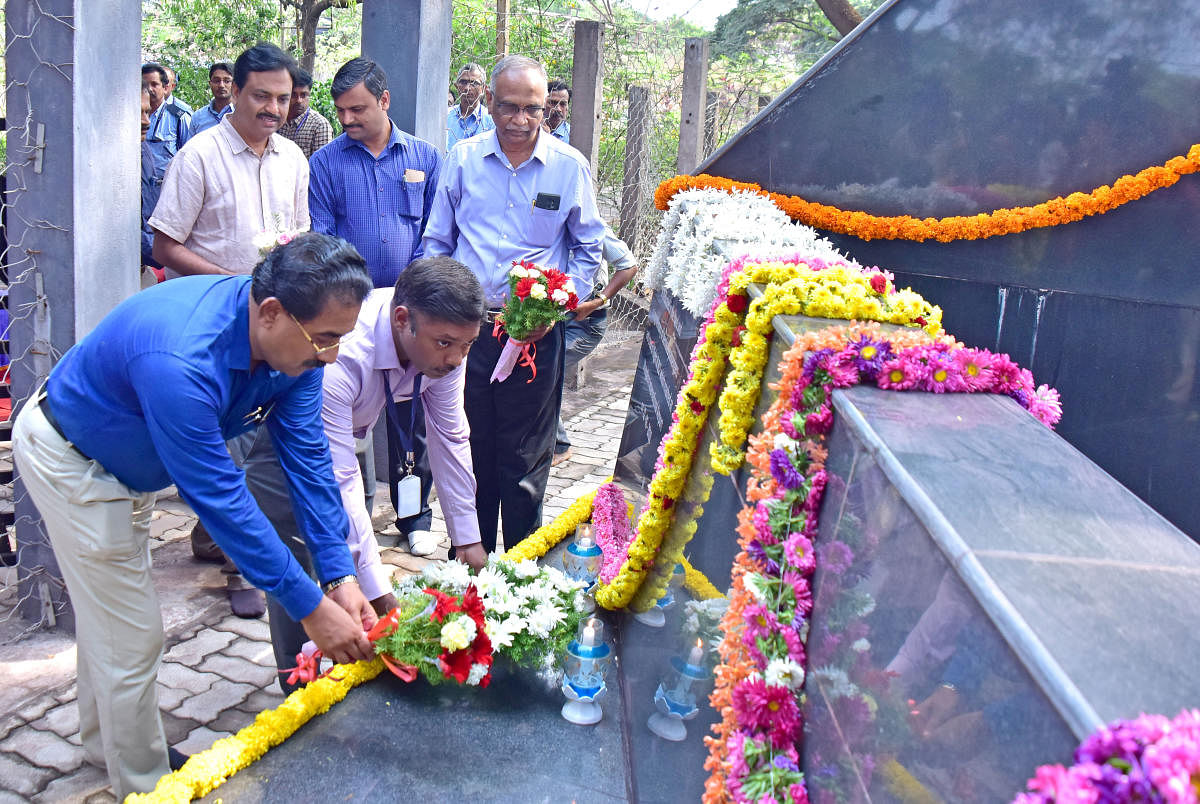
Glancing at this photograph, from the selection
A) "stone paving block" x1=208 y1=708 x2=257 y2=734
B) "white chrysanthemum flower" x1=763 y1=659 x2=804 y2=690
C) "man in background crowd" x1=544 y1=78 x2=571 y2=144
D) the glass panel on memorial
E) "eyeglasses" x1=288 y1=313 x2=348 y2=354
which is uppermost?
"man in background crowd" x1=544 y1=78 x2=571 y2=144

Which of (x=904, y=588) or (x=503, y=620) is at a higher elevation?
(x=904, y=588)

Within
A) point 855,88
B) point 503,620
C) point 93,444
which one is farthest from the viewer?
point 855,88

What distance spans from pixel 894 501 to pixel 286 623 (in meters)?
2.38

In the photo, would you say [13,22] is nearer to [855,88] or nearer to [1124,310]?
[855,88]

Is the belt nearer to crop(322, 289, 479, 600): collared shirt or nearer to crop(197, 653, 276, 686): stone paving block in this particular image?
crop(322, 289, 479, 600): collared shirt

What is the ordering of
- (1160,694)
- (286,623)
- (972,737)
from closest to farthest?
(1160,694) → (972,737) → (286,623)

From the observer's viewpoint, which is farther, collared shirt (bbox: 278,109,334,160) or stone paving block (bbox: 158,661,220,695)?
collared shirt (bbox: 278,109,334,160)

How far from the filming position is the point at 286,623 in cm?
324

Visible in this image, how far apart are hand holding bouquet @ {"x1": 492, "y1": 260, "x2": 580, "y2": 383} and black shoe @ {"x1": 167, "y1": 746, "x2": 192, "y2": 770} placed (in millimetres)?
2098

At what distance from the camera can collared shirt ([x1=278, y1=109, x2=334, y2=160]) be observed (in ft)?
22.4

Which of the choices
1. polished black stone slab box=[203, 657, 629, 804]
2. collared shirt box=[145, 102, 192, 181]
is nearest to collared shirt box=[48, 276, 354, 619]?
polished black stone slab box=[203, 657, 629, 804]

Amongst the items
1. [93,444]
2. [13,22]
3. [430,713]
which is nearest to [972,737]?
[430,713]

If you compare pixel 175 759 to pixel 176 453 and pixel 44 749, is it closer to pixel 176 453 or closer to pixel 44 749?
pixel 44 749

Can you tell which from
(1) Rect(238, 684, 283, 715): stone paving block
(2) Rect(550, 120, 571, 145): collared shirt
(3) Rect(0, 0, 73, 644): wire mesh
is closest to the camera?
(1) Rect(238, 684, 283, 715): stone paving block
